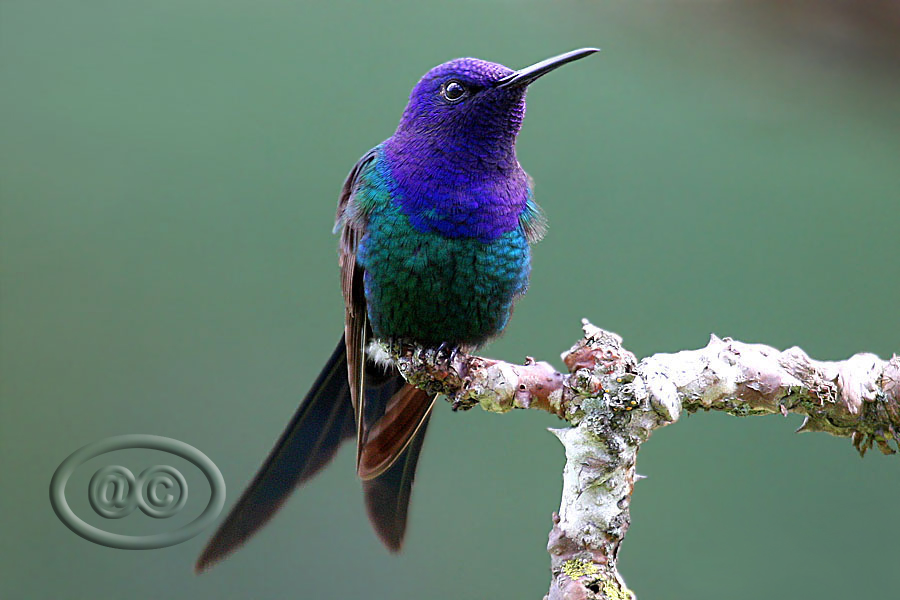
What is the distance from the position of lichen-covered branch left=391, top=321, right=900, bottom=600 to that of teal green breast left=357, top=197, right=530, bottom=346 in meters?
0.24

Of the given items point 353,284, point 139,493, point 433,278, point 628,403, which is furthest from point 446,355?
point 139,493

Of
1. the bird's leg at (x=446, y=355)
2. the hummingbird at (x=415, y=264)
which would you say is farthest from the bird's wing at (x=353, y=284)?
the bird's leg at (x=446, y=355)

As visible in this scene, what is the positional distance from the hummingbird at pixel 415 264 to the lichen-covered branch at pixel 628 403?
10.1 inches

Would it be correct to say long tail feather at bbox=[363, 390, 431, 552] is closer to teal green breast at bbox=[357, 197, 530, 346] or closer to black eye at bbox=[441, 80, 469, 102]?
teal green breast at bbox=[357, 197, 530, 346]

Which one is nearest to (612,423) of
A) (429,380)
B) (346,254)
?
(429,380)

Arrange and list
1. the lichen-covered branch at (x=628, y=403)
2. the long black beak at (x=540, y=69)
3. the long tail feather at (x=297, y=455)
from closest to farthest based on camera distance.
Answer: the lichen-covered branch at (x=628, y=403) → the long black beak at (x=540, y=69) → the long tail feather at (x=297, y=455)

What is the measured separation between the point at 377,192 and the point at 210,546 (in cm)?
64

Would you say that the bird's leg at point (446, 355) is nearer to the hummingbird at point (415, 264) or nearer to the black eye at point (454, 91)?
the hummingbird at point (415, 264)

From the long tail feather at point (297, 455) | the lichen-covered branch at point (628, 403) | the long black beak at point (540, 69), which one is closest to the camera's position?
the lichen-covered branch at point (628, 403)

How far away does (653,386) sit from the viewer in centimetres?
100

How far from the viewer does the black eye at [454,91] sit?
4.37ft

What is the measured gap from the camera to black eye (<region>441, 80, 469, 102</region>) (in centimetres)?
133

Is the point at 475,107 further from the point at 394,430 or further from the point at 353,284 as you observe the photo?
the point at 394,430

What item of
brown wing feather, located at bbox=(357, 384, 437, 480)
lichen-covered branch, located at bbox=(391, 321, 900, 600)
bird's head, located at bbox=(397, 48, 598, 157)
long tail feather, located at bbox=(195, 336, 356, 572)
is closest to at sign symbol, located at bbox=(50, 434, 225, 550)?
long tail feather, located at bbox=(195, 336, 356, 572)
